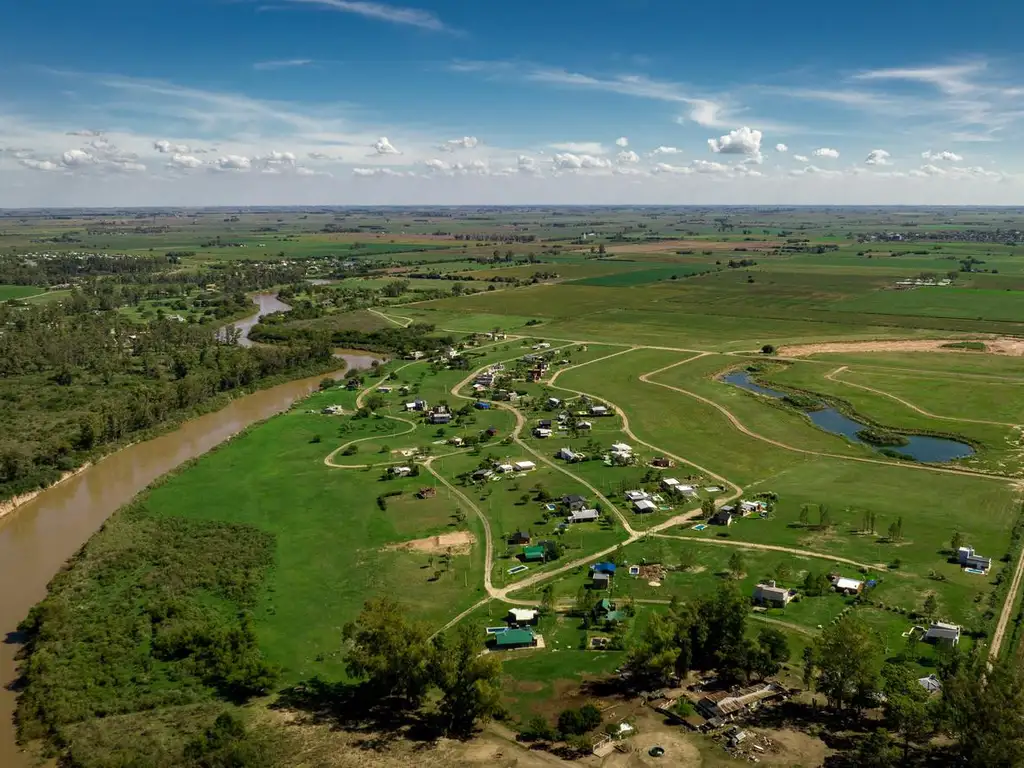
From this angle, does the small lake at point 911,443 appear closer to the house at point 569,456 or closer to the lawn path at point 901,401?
the lawn path at point 901,401

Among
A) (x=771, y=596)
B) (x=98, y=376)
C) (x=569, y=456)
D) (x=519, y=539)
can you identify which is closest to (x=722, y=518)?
(x=771, y=596)

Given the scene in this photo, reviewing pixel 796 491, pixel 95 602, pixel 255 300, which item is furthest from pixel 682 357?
pixel 255 300

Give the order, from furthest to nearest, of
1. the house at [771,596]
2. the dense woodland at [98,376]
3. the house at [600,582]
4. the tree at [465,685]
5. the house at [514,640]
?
the dense woodland at [98,376] < the house at [600,582] < the house at [771,596] < the house at [514,640] < the tree at [465,685]

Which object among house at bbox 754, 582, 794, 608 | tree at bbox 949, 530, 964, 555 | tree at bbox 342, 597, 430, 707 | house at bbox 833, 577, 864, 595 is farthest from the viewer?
tree at bbox 949, 530, 964, 555

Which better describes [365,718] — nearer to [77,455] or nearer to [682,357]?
[77,455]

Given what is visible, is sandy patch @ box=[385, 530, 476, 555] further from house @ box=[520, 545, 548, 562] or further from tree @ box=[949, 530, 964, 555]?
tree @ box=[949, 530, 964, 555]

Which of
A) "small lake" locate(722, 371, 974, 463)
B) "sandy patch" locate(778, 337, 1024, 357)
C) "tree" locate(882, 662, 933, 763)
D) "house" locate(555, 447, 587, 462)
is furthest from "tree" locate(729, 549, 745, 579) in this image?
"sandy patch" locate(778, 337, 1024, 357)

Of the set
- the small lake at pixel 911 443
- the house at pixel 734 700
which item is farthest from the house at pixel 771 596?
the small lake at pixel 911 443

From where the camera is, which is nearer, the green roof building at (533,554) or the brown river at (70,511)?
the brown river at (70,511)
